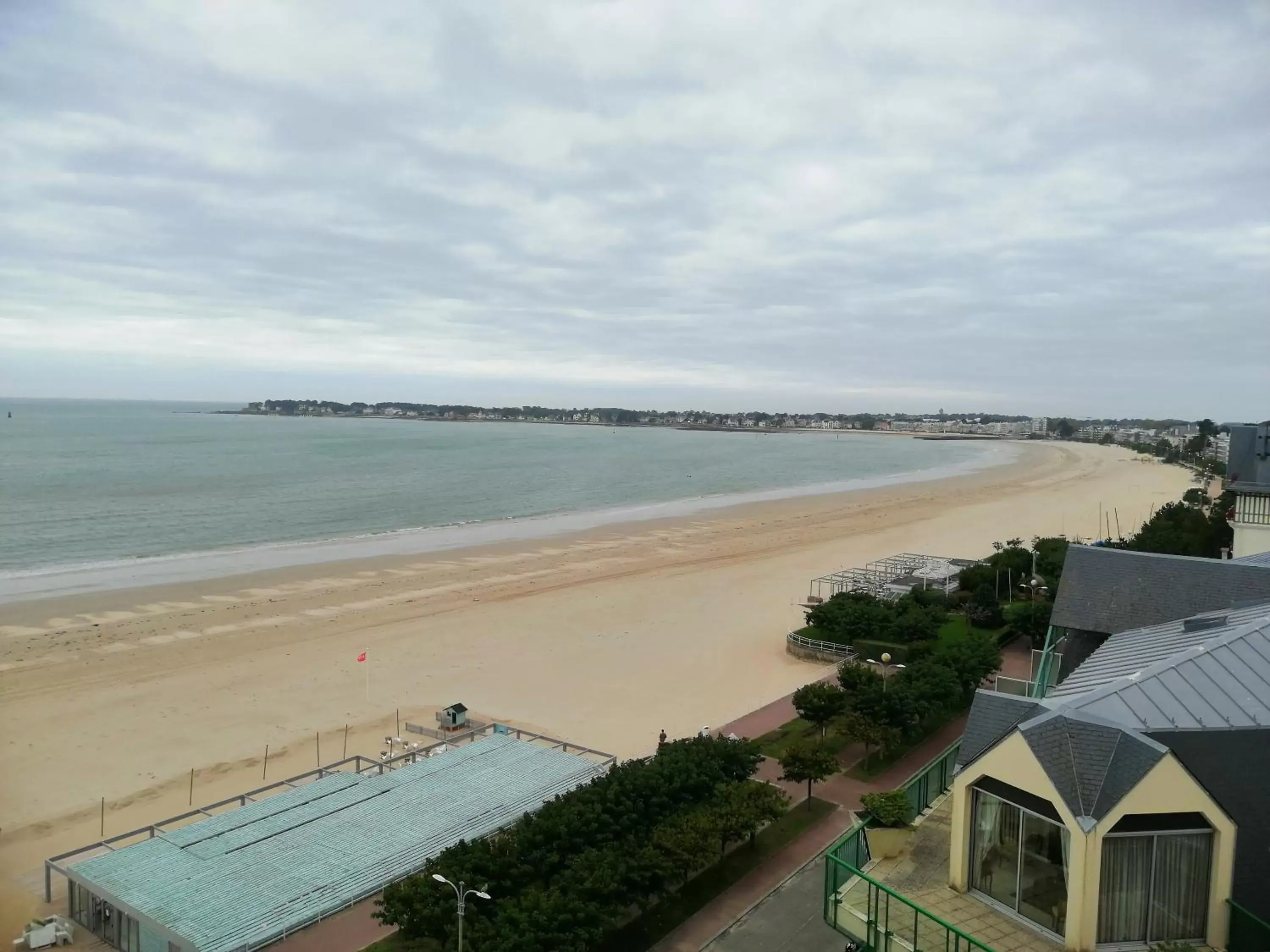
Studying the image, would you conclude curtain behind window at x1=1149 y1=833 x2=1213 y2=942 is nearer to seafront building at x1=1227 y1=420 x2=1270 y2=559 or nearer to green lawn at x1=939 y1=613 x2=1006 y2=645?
seafront building at x1=1227 y1=420 x2=1270 y2=559

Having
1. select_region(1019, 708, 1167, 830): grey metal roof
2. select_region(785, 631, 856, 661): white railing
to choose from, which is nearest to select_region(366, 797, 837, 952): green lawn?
select_region(1019, 708, 1167, 830): grey metal roof

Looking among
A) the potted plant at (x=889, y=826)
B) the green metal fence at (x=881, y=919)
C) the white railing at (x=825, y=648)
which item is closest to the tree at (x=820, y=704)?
the white railing at (x=825, y=648)

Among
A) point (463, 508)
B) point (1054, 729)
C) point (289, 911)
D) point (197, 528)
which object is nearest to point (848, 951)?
point (1054, 729)

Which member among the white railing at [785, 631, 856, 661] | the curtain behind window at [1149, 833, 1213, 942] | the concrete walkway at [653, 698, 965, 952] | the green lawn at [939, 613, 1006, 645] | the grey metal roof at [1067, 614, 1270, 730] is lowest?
the concrete walkway at [653, 698, 965, 952]

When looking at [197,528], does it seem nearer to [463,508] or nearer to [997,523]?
[463,508]

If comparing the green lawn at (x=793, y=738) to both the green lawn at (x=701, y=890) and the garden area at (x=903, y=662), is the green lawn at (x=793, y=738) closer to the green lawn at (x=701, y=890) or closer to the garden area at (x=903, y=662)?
the garden area at (x=903, y=662)

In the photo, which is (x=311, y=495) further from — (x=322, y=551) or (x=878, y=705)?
(x=878, y=705)
